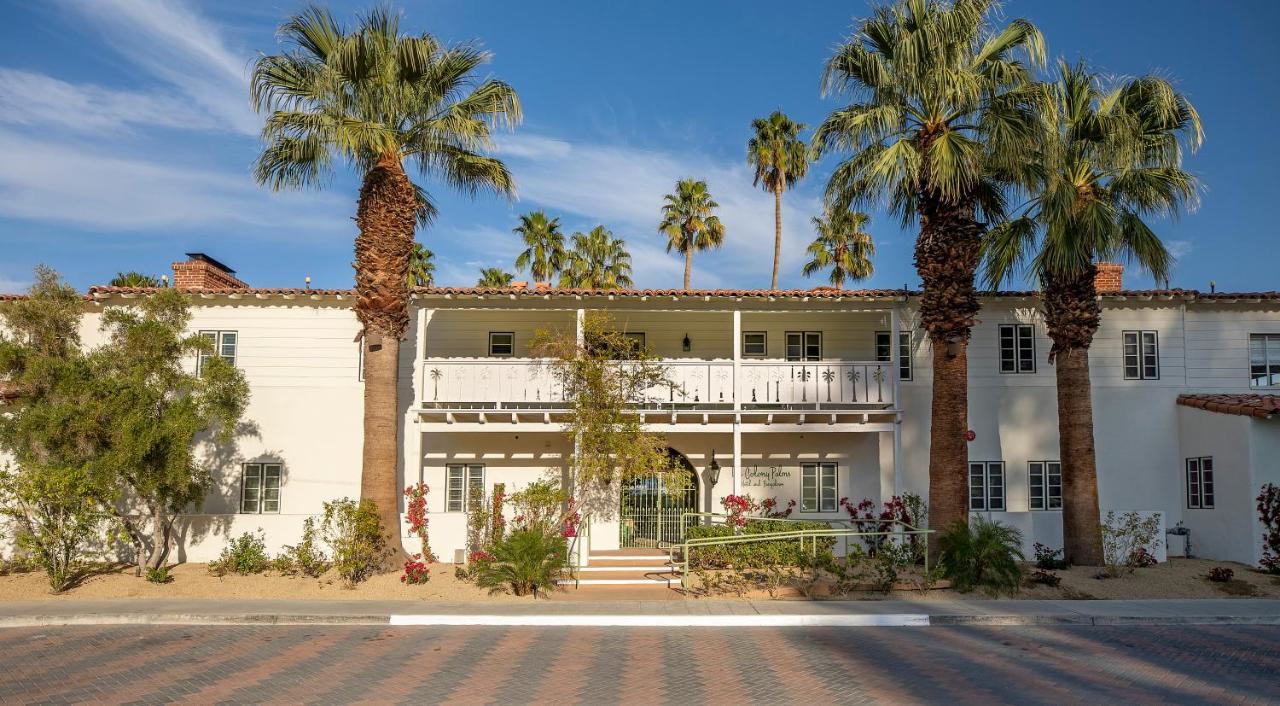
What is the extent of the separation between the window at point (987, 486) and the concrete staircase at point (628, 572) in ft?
23.6

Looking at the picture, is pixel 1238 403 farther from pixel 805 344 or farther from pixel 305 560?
pixel 305 560

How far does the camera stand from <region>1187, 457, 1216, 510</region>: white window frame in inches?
752

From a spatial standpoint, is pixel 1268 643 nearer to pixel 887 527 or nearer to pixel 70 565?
pixel 887 527

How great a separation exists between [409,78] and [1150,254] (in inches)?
562

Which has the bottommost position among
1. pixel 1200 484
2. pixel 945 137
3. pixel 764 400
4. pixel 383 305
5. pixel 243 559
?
pixel 243 559

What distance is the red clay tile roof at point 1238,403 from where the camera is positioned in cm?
1739

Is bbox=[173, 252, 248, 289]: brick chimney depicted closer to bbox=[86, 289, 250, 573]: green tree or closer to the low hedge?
bbox=[86, 289, 250, 573]: green tree

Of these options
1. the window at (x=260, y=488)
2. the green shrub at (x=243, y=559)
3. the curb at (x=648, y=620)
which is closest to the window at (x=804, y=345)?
the curb at (x=648, y=620)

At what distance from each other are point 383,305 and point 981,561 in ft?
37.4

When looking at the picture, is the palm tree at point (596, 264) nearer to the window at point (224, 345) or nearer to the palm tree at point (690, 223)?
the palm tree at point (690, 223)

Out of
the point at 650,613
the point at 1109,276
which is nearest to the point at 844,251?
the point at 1109,276

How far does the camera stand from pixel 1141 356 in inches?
803

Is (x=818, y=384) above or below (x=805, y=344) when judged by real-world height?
below

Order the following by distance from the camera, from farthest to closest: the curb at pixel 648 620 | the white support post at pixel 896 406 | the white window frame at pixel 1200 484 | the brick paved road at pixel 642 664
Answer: the white window frame at pixel 1200 484 < the white support post at pixel 896 406 < the curb at pixel 648 620 < the brick paved road at pixel 642 664
